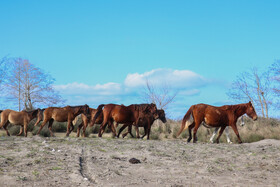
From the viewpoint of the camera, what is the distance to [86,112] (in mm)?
14977

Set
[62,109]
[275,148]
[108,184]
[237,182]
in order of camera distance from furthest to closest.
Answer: [62,109] → [275,148] → [237,182] → [108,184]

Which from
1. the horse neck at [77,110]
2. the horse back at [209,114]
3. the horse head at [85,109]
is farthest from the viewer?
the horse head at [85,109]

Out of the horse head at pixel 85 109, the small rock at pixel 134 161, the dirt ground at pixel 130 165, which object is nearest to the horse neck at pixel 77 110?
the horse head at pixel 85 109

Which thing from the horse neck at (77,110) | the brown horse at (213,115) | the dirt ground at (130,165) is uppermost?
the horse neck at (77,110)

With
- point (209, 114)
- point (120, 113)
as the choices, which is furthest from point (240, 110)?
point (120, 113)

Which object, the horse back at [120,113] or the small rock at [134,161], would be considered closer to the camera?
the small rock at [134,161]

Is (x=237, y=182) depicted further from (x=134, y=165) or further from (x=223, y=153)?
(x=223, y=153)

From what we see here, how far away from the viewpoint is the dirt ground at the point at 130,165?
7469 mm

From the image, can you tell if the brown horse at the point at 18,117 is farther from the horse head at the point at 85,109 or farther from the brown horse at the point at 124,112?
the brown horse at the point at 124,112

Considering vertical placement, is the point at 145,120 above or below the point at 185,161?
above

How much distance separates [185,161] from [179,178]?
188 cm

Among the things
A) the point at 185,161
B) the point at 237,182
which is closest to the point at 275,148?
the point at 185,161

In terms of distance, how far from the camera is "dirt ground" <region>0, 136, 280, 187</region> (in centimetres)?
747

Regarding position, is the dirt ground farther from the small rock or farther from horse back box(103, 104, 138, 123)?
horse back box(103, 104, 138, 123)
